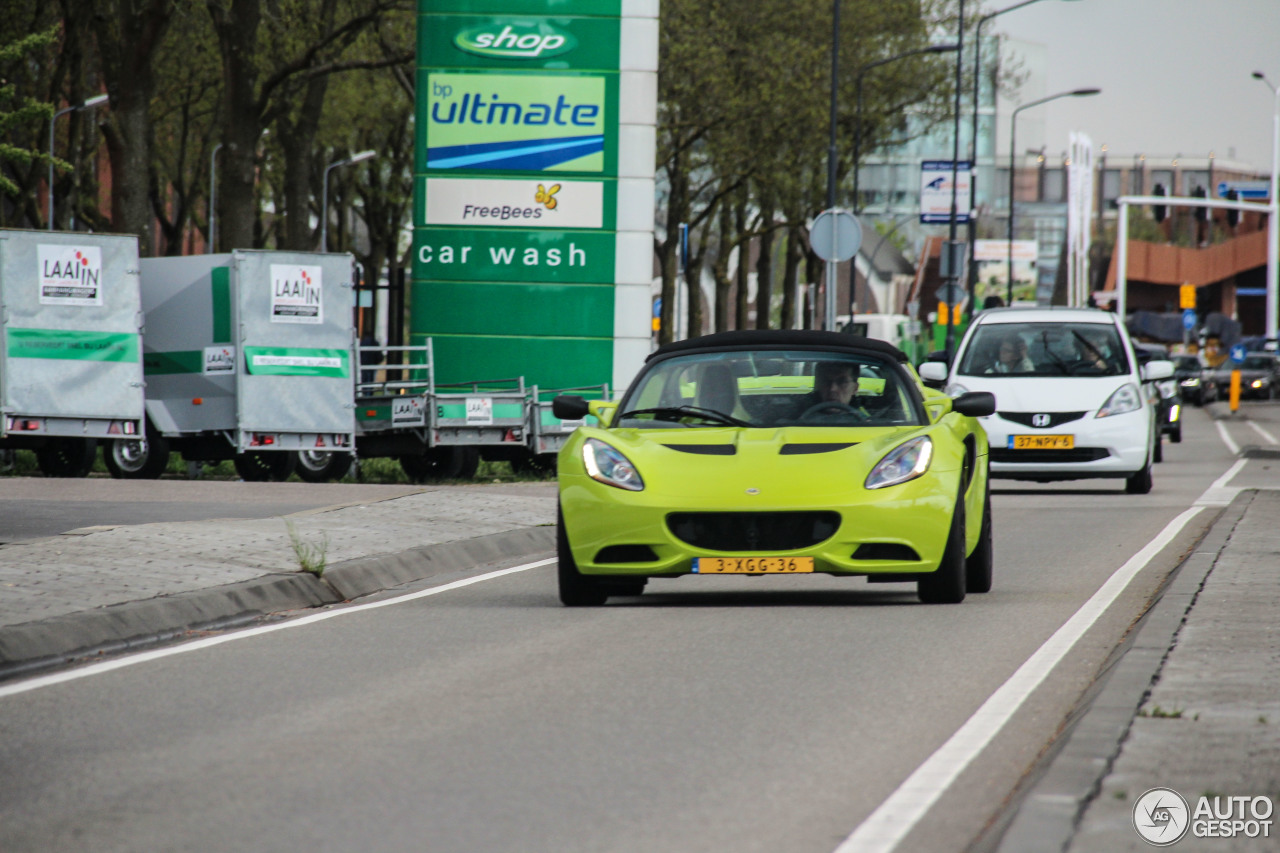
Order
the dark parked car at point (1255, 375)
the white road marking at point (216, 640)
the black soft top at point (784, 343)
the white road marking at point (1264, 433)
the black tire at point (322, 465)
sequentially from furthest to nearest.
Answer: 1. the dark parked car at point (1255, 375)
2. the white road marking at point (1264, 433)
3. the black tire at point (322, 465)
4. the black soft top at point (784, 343)
5. the white road marking at point (216, 640)

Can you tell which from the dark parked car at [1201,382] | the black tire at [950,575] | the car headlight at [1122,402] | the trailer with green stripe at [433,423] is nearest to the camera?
the black tire at [950,575]

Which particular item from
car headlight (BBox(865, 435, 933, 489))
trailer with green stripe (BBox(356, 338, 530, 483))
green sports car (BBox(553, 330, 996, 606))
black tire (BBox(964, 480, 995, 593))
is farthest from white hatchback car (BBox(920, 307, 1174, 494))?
car headlight (BBox(865, 435, 933, 489))

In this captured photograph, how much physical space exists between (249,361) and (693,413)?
13766mm

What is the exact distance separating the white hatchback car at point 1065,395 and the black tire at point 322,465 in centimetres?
719

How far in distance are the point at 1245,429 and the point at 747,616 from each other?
3589cm

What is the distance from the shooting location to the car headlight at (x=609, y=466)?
1044cm

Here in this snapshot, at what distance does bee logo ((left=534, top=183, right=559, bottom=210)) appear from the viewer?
2692 cm

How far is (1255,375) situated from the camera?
216ft

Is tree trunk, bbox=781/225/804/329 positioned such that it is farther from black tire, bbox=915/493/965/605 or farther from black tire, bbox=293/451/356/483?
black tire, bbox=915/493/965/605

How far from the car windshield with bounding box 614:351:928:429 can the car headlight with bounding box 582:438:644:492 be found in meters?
0.43

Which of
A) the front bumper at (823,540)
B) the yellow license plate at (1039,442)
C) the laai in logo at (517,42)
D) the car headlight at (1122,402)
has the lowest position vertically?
the yellow license plate at (1039,442)

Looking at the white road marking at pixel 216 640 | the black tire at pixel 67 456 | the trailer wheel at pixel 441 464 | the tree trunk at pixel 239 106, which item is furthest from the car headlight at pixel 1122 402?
the tree trunk at pixel 239 106

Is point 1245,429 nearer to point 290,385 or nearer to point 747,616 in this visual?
point 290,385

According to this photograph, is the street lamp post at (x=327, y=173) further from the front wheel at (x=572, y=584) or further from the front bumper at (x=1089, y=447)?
the front wheel at (x=572, y=584)
